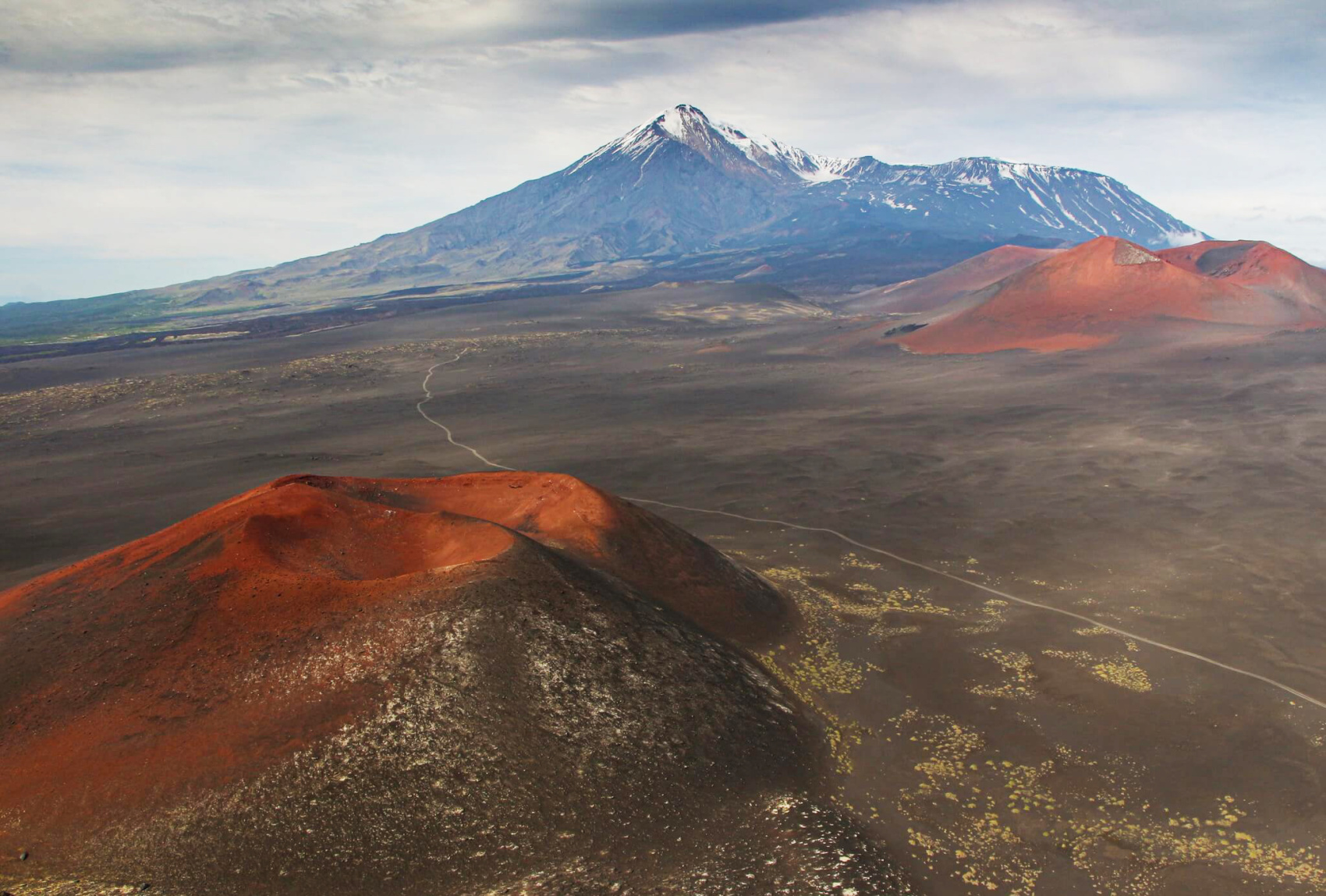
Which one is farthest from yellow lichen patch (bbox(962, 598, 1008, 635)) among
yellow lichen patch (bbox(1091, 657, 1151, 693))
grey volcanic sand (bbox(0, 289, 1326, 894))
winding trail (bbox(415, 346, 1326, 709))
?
yellow lichen patch (bbox(1091, 657, 1151, 693))

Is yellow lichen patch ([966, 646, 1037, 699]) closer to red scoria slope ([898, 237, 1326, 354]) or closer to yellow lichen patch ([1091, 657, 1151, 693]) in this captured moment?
yellow lichen patch ([1091, 657, 1151, 693])

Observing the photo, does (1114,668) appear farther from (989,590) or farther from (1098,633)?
(989,590)

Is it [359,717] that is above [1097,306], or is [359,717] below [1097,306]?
above

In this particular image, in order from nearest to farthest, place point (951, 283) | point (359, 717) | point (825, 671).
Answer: point (359, 717) < point (825, 671) < point (951, 283)

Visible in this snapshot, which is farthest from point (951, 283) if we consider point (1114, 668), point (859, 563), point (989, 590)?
point (1114, 668)

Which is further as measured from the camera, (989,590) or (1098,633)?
(989,590)

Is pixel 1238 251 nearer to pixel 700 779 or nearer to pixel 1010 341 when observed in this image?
pixel 1010 341
